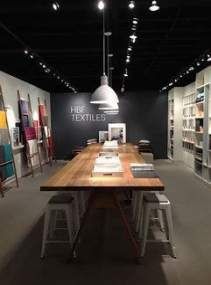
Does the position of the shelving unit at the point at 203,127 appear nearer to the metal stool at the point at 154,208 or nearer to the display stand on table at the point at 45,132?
the metal stool at the point at 154,208

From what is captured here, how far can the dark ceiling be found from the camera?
4.58m

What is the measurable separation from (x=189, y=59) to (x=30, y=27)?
4656mm

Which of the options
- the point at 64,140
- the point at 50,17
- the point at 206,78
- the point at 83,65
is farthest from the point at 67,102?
the point at 50,17

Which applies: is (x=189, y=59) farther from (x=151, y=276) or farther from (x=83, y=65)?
(x=151, y=276)

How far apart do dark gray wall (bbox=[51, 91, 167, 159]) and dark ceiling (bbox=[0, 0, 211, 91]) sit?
2758mm

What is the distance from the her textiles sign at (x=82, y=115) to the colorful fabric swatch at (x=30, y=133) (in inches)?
144

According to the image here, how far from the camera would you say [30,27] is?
575cm

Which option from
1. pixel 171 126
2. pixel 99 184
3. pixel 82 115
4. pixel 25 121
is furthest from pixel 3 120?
pixel 171 126

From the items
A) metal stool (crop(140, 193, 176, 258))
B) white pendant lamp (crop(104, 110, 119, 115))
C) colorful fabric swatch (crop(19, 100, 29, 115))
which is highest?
colorful fabric swatch (crop(19, 100, 29, 115))

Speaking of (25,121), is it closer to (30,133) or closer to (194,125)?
(30,133)

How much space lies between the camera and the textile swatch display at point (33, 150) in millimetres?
9598

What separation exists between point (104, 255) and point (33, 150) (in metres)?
7.02

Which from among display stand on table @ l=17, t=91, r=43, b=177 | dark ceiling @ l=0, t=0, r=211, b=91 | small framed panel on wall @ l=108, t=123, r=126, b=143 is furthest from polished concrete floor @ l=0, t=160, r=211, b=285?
small framed panel on wall @ l=108, t=123, r=126, b=143

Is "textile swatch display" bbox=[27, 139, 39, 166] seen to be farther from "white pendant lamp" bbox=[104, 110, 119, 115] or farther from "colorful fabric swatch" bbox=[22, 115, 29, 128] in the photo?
"white pendant lamp" bbox=[104, 110, 119, 115]
